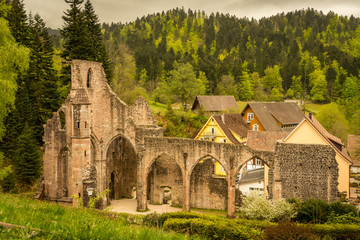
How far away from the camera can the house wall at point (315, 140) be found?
87.4 feet

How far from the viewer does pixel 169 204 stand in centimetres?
2909

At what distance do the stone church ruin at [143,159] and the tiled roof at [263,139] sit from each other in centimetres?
992

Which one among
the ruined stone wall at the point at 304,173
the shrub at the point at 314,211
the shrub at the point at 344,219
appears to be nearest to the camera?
the shrub at the point at 344,219

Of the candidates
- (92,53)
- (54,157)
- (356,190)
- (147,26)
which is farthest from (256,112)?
(147,26)

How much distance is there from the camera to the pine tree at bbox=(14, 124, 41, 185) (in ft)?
89.2

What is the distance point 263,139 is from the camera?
117 ft

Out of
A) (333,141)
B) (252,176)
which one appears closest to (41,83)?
(252,176)

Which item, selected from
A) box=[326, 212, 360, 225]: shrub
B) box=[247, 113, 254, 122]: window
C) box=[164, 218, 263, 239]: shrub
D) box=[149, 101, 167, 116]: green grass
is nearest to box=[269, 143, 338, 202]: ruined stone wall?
box=[326, 212, 360, 225]: shrub

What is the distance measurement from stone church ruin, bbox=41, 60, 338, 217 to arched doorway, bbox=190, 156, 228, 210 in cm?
7

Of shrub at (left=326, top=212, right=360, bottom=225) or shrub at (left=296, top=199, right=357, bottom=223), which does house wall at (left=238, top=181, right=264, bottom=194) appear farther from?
shrub at (left=326, top=212, right=360, bottom=225)

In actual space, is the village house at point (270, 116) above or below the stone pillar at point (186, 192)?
above

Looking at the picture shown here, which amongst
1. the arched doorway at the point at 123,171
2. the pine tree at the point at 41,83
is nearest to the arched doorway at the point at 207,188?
the arched doorway at the point at 123,171

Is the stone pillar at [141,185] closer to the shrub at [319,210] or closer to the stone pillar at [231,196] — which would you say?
the stone pillar at [231,196]

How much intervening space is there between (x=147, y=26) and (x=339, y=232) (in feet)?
480
